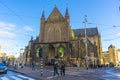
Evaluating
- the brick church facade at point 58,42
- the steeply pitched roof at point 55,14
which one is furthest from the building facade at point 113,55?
the steeply pitched roof at point 55,14

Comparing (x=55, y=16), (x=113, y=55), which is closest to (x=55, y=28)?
(x=55, y=16)

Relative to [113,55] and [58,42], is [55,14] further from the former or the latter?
[113,55]

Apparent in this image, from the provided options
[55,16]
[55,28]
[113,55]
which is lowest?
[113,55]

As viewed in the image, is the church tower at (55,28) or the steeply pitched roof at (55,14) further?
the steeply pitched roof at (55,14)

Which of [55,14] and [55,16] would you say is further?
A: [55,14]

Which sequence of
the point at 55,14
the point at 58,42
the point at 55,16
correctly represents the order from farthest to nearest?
the point at 55,14 → the point at 55,16 → the point at 58,42

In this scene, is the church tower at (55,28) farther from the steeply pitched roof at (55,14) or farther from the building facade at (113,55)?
the building facade at (113,55)

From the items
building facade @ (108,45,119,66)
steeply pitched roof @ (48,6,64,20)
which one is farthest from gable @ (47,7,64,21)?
building facade @ (108,45,119,66)

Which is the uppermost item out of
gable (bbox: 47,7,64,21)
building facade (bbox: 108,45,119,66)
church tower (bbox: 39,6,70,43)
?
gable (bbox: 47,7,64,21)

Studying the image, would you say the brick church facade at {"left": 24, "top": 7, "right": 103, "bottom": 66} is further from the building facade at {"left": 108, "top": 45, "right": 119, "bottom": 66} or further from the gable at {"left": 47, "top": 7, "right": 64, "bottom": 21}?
the building facade at {"left": 108, "top": 45, "right": 119, "bottom": 66}

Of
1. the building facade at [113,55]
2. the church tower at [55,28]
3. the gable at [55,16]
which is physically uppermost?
the gable at [55,16]

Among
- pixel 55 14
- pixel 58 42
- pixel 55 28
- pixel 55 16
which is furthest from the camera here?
pixel 55 14

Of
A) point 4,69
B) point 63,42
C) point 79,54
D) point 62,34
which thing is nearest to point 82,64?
point 79,54

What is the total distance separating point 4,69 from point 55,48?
3379 cm
